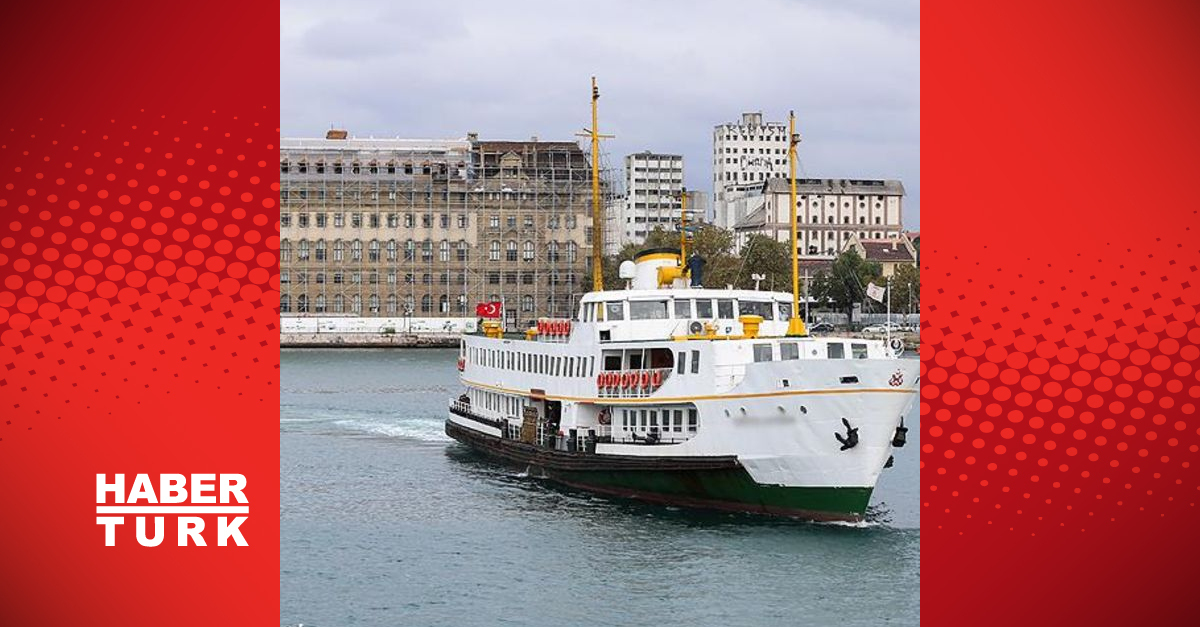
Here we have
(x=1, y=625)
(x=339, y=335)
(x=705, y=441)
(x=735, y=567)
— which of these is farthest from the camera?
(x=339, y=335)

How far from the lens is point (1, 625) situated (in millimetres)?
21219

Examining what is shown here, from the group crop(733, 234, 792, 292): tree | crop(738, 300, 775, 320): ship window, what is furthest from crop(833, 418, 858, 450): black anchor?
crop(733, 234, 792, 292): tree

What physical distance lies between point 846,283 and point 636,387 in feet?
256

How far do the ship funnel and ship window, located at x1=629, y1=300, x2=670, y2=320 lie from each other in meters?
1.76

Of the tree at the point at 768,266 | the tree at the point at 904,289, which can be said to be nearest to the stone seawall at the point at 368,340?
the tree at the point at 768,266

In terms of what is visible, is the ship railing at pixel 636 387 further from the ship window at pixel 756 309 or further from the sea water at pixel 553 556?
the ship window at pixel 756 309

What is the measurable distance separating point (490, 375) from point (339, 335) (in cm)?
7022

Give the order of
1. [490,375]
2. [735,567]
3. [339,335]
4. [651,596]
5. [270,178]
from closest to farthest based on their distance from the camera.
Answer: [270,178] → [651,596] → [735,567] → [490,375] → [339,335]

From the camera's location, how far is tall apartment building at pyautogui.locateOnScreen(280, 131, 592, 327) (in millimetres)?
116625

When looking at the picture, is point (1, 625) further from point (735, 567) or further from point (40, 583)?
point (735, 567)

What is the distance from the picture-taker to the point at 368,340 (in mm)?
114188

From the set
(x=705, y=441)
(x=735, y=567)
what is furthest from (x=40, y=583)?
(x=705, y=441)

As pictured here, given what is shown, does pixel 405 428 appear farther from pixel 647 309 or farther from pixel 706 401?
pixel 706 401

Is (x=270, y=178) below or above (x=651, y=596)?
above
